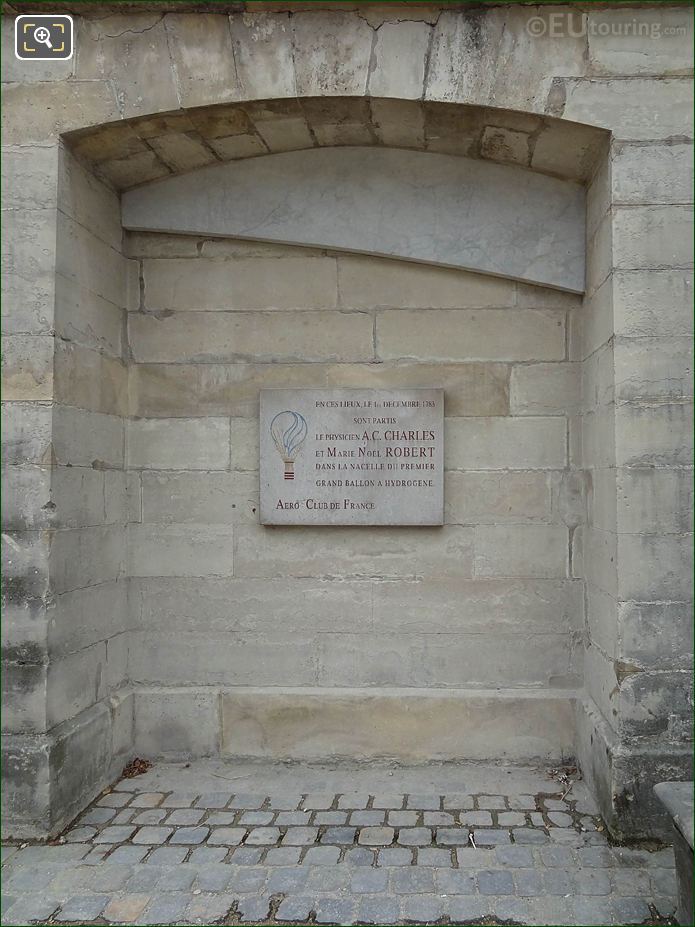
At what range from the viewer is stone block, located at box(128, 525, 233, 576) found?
3.99 m

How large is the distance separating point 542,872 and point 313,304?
9.53 feet

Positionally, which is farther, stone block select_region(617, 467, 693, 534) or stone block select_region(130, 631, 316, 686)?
stone block select_region(130, 631, 316, 686)

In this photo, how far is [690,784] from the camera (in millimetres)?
2480

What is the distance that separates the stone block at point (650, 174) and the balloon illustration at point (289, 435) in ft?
6.16

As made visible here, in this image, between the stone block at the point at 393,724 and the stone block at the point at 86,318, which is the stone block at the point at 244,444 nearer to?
the stone block at the point at 86,318

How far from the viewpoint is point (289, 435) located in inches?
153

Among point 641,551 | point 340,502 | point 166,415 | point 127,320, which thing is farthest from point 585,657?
point 127,320

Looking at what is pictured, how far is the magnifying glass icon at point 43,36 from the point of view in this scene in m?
3.35

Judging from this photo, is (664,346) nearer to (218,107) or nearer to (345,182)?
(345,182)

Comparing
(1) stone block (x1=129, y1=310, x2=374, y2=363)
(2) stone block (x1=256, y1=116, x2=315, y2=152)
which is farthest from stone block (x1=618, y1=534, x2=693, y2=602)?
(2) stone block (x1=256, y1=116, x2=315, y2=152)

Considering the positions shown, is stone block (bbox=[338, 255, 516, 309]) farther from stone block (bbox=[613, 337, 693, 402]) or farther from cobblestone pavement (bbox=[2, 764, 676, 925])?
cobblestone pavement (bbox=[2, 764, 676, 925])

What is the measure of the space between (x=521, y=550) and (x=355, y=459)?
1.02 metres

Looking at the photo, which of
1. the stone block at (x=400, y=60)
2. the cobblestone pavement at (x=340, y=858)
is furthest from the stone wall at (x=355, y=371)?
the cobblestone pavement at (x=340, y=858)

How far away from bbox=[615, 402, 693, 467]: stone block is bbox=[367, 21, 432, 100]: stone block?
1746 mm
